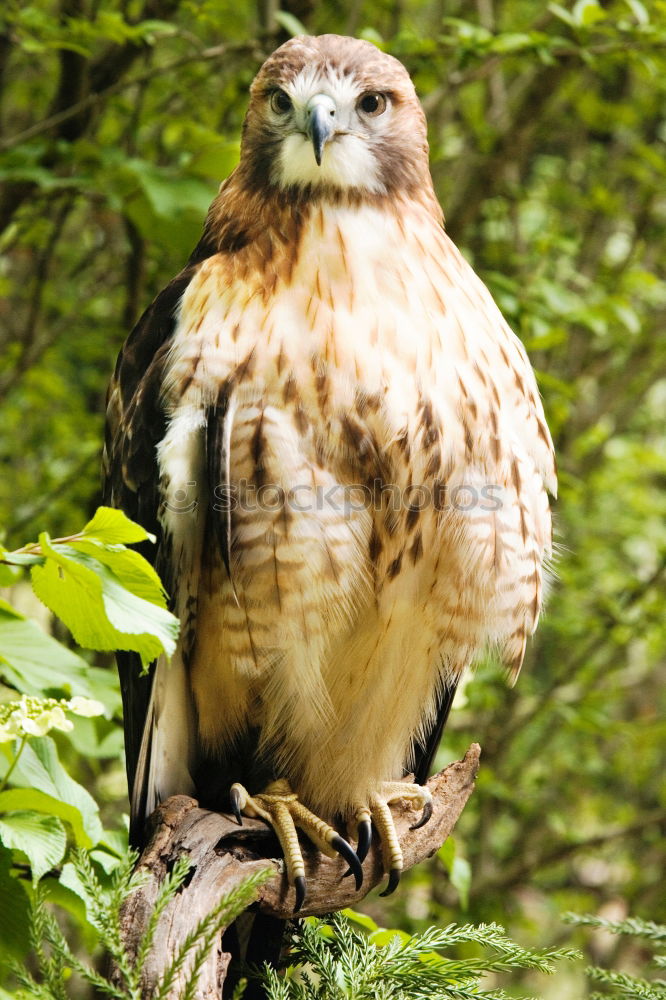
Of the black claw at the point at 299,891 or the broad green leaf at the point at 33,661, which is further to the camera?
the black claw at the point at 299,891

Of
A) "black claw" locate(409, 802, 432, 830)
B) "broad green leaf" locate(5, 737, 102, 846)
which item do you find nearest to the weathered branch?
"black claw" locate(409, 802, 432, 830)

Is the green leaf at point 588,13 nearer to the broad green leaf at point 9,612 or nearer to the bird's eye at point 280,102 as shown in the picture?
the bird's eye at point 280,102

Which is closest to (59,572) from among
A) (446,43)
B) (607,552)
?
(446,43)

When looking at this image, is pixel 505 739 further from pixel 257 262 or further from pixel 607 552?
pixel 257 262

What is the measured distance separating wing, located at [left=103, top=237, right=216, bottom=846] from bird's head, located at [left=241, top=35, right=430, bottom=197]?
0.27 m

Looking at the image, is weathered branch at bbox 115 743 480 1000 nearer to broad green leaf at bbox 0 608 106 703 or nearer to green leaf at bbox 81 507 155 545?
broad green leaf at bbox 0 608 106 703

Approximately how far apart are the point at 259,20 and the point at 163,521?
239cm

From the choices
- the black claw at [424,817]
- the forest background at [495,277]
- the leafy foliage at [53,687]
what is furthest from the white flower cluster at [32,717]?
the black claw at [424,817]

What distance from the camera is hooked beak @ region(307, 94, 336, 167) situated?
2146 mm

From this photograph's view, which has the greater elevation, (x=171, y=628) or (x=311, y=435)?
(x=311, y=435)

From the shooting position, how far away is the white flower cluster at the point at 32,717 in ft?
5.08

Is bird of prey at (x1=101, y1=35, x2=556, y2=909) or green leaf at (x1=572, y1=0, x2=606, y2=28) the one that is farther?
green leaf at (x1=572, y1=0, x2=606, y2=28)

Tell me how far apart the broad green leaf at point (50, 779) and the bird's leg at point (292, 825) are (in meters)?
0.32

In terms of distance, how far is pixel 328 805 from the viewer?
2521 mm
